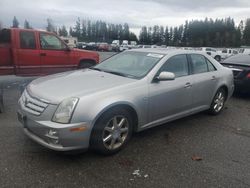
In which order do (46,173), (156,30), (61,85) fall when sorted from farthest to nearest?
(156,30) → (61,85) → (46,173)

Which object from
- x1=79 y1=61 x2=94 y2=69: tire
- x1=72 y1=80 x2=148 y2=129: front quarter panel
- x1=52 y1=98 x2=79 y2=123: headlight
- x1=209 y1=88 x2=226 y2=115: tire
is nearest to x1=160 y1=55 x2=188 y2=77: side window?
x1=72 y1=80 x2=148 y2=129: front quarter panel

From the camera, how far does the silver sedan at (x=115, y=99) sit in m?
3.35

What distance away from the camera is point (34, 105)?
3570 mm

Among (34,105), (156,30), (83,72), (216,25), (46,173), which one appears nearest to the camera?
(46,173)

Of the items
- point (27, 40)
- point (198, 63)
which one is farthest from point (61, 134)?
point (27, 40)

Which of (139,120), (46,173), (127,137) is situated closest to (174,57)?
(139,120)

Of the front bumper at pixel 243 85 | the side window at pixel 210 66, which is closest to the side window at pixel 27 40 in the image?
the side window at pixel 210 66

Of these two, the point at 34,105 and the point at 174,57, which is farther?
the point at 174,57

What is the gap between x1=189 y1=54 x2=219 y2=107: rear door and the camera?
5.11m

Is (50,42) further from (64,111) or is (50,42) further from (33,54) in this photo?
(64,111)

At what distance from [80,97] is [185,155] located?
1764 mm

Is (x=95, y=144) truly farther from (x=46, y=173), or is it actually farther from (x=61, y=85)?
(x=61, y=85)

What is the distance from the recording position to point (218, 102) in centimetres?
595

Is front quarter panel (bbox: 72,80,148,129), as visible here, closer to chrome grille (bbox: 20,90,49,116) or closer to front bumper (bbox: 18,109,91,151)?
front bumper (bbox: 18,109,91,151)
